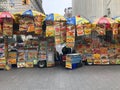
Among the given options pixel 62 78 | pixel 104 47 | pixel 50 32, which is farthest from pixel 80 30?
pixel 62 78

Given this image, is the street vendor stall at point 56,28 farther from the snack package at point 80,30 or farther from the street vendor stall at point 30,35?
the snack package at point 80,30

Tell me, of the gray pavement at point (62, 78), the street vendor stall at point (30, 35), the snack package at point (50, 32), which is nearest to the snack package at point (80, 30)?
the snack package at point (50, 32)

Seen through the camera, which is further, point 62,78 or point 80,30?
point 80,30

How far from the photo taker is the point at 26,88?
12.0m

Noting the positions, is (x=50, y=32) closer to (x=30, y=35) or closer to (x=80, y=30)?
(x=80, y=30)

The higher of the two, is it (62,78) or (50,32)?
(50,32)

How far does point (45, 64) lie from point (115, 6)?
30.6 feet

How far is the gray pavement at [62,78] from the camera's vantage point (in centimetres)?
1222

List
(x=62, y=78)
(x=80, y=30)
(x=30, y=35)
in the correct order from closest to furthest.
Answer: (x=62, y=78)
(x=80, y=30)
(x=30, y=35)

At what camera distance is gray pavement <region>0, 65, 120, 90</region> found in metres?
12.2

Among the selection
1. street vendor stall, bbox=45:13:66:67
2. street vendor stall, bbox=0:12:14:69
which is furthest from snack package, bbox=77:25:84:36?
street vendor stall, bbox=0:12:14:69

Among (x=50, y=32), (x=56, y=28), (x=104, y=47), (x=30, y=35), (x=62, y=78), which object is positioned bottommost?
(x=62, y=78)

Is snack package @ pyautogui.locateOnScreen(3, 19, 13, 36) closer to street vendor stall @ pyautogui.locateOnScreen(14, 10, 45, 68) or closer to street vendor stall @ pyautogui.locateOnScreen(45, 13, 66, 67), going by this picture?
street vendor stall @ pyautogui.locateOnScreen(14, 10, 45, 68)

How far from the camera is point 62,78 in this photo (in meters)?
14.3
